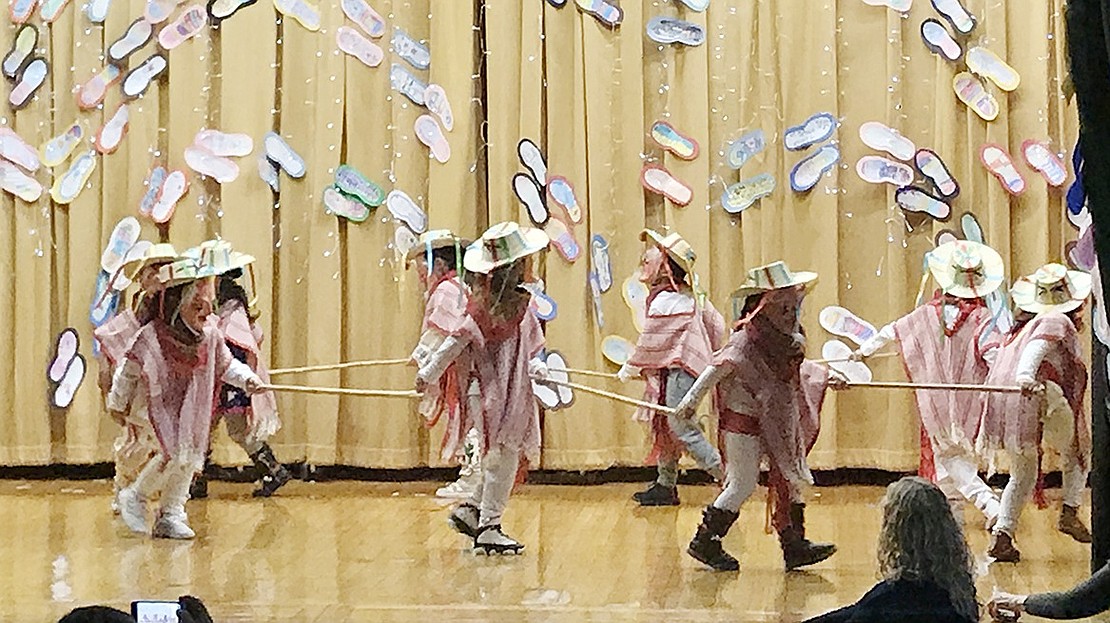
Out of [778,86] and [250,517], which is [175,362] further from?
[778,86]

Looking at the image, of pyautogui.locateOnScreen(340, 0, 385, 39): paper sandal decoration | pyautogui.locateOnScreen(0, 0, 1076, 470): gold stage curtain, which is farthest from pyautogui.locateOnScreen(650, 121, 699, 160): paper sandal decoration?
pyautogui.locateOnScreen(340, 0, 385, 39): paper sandal decoration

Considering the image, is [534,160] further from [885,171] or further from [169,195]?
[169,195]

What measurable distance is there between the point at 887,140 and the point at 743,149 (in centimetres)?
61

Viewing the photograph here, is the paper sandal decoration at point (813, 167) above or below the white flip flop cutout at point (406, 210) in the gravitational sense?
above

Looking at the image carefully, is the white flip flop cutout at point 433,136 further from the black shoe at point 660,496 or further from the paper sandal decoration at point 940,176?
the paper sandal decoration at point 940,176

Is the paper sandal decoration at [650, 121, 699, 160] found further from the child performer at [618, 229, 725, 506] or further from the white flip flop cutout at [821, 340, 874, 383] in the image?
the white flip flop cutout at [821, 340, 874, 383]

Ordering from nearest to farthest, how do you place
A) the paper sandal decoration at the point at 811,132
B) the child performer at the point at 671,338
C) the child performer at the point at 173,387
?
the child performer at the point at 173,387 → the child performer at the point at 671,338 → the paper sandal decoration at the point at 811,132

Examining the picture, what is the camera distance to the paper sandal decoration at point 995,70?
20.0ft

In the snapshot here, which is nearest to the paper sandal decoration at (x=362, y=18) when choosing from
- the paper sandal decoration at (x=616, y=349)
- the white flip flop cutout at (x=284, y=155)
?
the white flip flop cutout at (x=284, y=155)

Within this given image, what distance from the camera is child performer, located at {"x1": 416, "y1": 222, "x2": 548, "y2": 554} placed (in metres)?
4.52

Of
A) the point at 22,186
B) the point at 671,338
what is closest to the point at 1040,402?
the point at 671,338

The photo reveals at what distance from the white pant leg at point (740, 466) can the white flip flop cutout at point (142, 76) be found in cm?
348

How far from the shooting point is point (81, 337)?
21.2ft

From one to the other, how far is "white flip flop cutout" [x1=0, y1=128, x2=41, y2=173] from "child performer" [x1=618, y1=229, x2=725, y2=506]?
2.87 meters
